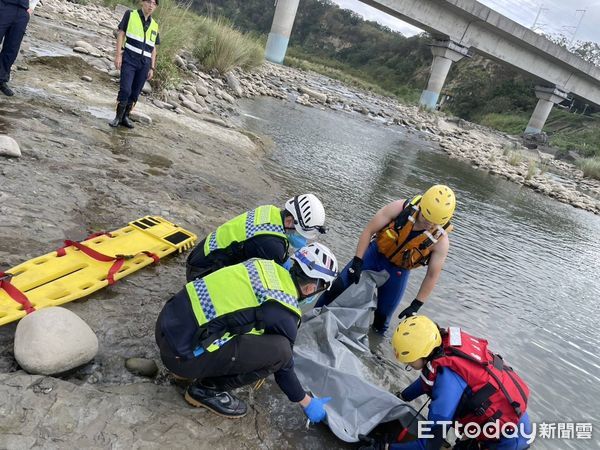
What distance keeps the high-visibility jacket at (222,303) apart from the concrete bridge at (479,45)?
28731 millimetres

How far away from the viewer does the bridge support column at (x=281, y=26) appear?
92.1ft

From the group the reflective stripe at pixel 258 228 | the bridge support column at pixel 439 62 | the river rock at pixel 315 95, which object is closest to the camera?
the reflective stripe at pixel 258 228

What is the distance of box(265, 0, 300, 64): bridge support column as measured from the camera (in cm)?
2806

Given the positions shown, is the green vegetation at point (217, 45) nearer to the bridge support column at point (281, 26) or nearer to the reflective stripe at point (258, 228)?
the reflective stripe at point (258, 228)

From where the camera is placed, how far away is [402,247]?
420cm

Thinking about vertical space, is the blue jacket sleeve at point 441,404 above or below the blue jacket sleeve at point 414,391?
above

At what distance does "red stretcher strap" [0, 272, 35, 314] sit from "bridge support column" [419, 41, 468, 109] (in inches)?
1308

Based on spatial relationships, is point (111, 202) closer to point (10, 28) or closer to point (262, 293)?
point (262, 293)

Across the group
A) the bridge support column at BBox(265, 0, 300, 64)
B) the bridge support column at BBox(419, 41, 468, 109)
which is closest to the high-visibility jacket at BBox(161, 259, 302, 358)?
the bridge support column at BBox(265, 0, 300, 64)

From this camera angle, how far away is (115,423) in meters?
2.39

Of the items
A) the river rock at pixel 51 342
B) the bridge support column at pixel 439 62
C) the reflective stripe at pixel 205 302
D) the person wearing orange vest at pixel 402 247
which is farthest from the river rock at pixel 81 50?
the bridge support column at pixel 439 62

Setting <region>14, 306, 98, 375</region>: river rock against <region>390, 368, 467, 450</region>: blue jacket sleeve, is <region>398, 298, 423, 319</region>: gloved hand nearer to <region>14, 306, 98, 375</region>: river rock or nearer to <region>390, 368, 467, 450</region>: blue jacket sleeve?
<region>390, 368, 467, 450</region>: blue jacket sleeve

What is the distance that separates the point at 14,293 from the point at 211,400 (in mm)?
1475

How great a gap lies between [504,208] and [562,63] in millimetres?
32493
